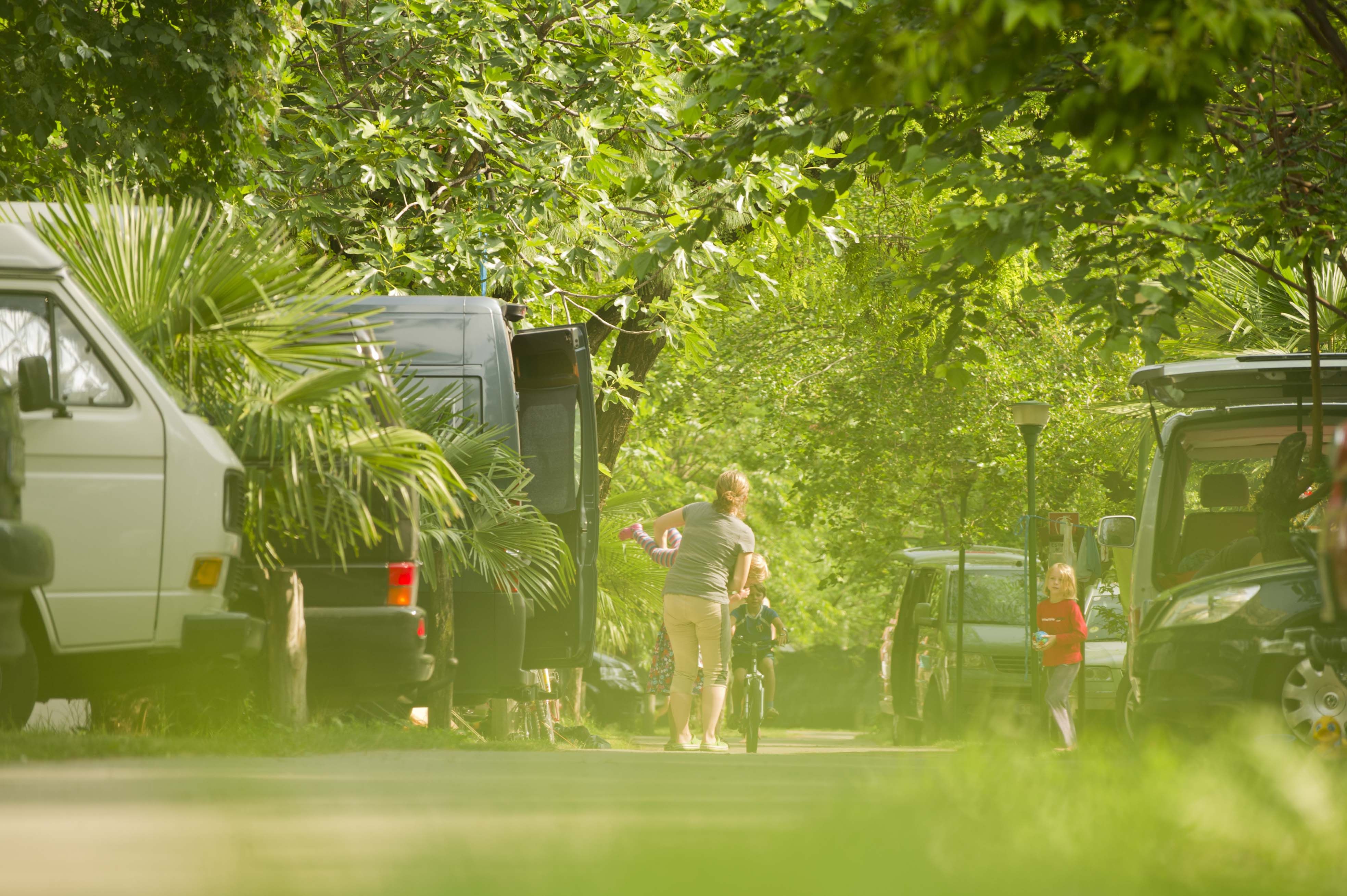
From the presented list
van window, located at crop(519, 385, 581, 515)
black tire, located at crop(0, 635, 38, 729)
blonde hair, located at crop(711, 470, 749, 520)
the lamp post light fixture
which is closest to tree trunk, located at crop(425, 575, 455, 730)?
van window, located at crop(519, 385, 581, 515)

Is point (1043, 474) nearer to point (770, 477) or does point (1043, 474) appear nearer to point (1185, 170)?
point (770, 477)

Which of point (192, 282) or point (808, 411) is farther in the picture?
point (808, 411)

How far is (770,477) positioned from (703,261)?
21135mm

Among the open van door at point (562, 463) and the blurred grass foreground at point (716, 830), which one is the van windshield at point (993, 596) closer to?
the open van door at point (562, 463)

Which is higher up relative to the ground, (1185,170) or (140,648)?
(1185,170)

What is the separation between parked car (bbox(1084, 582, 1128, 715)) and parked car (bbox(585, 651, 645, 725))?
32.9 feet

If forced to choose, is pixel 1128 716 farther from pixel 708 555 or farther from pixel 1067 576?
pixel 1067 576

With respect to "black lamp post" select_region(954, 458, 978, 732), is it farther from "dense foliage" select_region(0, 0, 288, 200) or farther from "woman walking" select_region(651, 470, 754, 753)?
"dense foliage" select_region(0, 0, 288, 200)

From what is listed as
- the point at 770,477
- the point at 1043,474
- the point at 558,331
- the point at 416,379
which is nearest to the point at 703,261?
the point at 558,331

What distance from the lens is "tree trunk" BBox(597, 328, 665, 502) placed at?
17.5 meters

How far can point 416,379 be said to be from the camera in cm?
982

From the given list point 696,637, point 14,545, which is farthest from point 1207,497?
point 14,545

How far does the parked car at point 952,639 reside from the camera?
1838 cm

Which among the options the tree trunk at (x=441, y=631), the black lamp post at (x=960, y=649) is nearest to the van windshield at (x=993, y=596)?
the black lamp post at (x=960, y=649)
